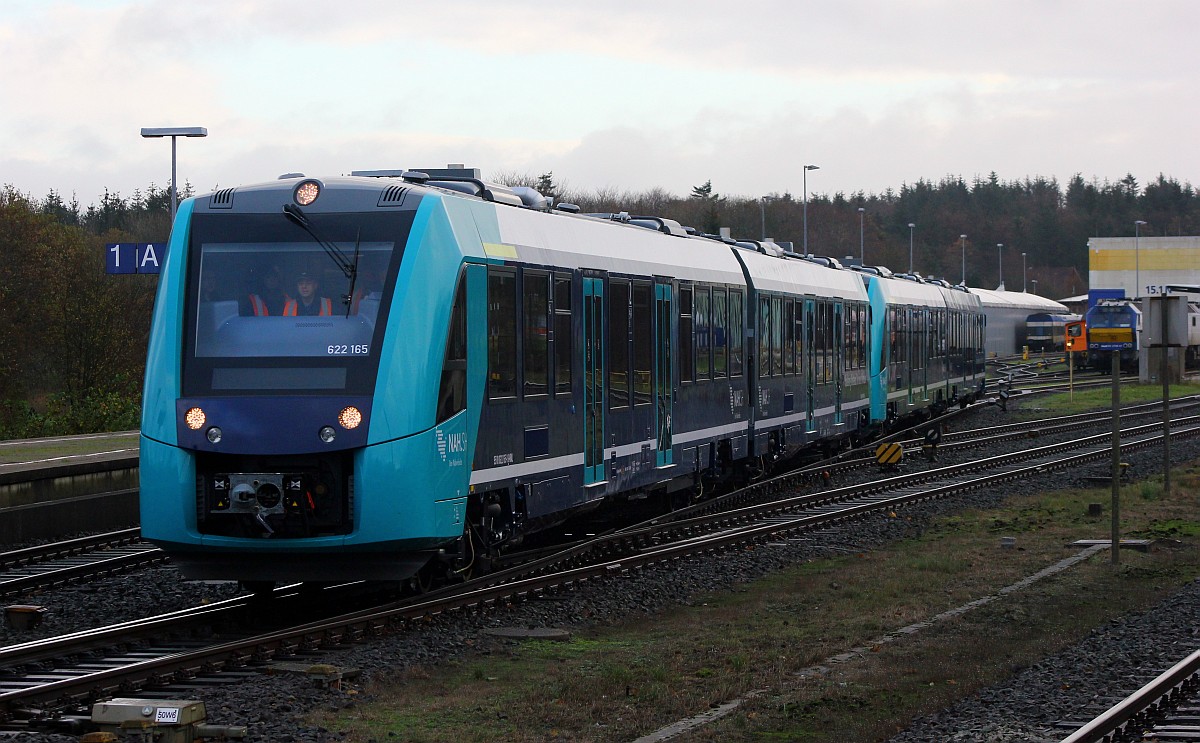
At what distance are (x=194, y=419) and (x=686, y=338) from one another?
8592mm

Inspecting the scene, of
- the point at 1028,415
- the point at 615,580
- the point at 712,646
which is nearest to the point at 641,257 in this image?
the point at 615,580

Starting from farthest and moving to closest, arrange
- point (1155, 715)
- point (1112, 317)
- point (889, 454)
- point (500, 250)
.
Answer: point (1112, 317)
point (889, 454)
point (500, 250)
point (1155, 715)

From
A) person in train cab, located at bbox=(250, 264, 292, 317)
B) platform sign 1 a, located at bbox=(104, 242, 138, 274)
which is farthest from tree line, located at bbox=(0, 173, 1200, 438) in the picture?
person in train cab, located at bbox=(250, 264, 292, 317)

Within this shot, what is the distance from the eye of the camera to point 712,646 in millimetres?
11289

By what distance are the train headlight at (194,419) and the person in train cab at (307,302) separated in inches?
38.7

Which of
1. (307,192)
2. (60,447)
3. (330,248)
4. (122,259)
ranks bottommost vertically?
(60,447)

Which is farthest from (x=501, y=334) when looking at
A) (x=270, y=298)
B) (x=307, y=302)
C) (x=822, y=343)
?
(x=822, y=343)

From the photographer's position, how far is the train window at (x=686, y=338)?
61.6 ft

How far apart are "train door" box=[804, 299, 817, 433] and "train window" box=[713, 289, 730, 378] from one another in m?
4.99

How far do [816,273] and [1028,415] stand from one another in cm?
1877

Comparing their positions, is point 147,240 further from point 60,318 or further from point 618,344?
point 618,344

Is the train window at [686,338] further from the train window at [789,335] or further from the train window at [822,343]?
the train window at [822,343]

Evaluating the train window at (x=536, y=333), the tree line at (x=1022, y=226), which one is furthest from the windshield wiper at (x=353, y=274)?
the tree line at (x=1022, y=226)

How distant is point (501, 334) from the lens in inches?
518
